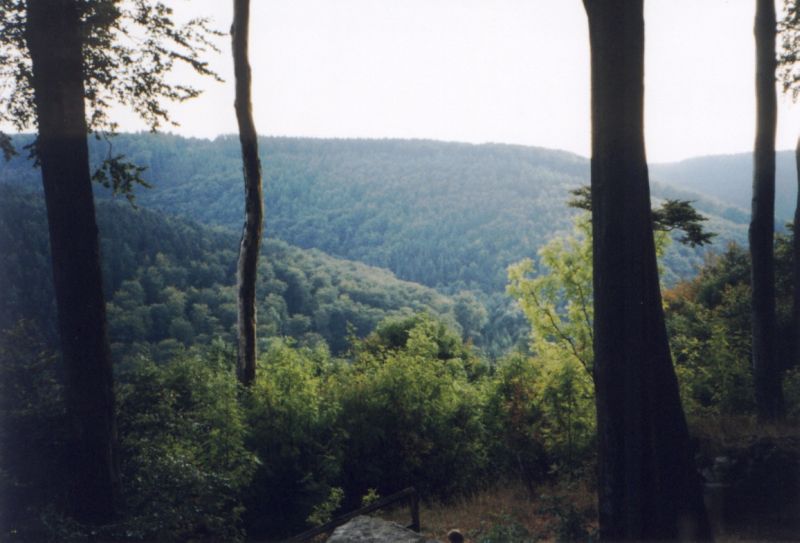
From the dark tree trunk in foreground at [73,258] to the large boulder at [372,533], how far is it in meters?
2.48

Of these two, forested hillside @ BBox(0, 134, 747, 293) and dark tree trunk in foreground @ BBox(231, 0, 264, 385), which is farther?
forested hillside @ BBox(0, 134, 747, 293)

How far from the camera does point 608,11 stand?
5289 mm

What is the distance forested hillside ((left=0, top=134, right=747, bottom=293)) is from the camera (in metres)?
123

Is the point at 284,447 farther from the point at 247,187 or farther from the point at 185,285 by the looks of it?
the point at 185,285

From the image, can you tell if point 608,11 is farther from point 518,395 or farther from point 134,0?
point 518,395

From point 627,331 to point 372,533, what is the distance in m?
3.73

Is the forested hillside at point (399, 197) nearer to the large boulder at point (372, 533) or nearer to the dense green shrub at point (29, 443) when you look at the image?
the large boulder at point (372, 533)

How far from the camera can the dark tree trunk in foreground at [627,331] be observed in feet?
17.0

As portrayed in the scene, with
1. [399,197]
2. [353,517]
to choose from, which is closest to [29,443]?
[353,517]

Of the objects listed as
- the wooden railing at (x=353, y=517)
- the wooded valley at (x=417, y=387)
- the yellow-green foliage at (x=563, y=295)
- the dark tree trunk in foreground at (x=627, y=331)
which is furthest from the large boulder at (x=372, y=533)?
the yellow-green foliage at (x=563, y=295)

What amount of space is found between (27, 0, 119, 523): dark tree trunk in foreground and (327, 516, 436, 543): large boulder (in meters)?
2.48

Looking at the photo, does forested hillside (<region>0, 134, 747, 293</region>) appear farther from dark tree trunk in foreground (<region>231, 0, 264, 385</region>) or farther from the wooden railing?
the wooden railing

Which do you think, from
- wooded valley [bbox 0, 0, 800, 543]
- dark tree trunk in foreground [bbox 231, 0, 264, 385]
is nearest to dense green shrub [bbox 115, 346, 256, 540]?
wooded valley [bbox 0, 0, 800, 543]

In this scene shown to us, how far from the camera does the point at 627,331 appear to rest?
5.27 meters
